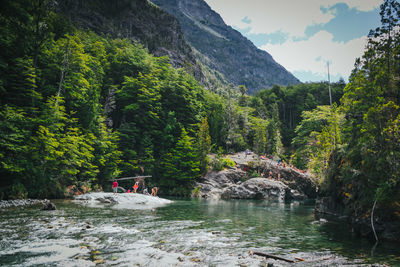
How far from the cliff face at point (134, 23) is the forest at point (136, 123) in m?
18.5

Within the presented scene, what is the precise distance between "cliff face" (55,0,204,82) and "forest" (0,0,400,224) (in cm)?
1849

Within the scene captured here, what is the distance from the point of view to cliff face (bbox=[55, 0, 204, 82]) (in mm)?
65625

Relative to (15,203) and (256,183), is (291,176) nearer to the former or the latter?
(256,183)

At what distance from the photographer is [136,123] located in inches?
1795

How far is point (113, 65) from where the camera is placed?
162ft

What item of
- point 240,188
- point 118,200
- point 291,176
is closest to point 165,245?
point 118,200

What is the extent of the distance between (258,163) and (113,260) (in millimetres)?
42271

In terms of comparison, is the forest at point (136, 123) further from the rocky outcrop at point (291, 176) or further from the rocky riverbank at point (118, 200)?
the rocky outcrop at point (291, 176)

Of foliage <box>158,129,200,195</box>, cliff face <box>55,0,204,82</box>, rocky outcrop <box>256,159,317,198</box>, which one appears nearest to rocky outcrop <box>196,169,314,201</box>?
rocky outcrop <box>256,159,317,198</box>

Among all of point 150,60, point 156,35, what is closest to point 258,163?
point 150,60

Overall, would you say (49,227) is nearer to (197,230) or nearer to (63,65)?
(197,230)

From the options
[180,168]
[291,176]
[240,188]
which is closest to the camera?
[240,188]

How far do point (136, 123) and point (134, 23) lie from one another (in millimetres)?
52314

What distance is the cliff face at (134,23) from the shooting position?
6562 cm
